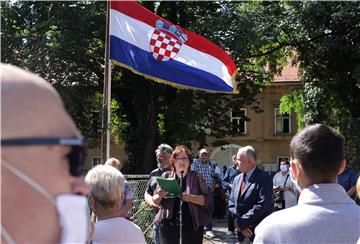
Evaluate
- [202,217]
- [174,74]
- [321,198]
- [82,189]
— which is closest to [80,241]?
[82,189]

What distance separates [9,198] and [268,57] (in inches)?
772

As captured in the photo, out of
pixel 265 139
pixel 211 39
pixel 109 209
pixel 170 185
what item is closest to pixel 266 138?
pixel 265 139

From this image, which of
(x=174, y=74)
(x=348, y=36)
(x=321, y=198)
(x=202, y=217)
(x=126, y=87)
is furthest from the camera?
(x=126, y=87)

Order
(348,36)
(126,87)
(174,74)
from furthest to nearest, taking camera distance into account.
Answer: (126,87), (348,36), (174,74)

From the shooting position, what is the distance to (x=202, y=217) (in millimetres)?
5777

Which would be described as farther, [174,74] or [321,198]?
[174,74]

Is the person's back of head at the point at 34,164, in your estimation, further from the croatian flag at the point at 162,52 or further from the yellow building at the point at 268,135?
the yellow building at the point at 268,135

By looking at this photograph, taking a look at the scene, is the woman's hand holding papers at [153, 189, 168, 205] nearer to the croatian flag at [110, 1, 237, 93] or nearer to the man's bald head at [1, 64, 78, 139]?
the croatian flag at [110, 1, 237, 93]

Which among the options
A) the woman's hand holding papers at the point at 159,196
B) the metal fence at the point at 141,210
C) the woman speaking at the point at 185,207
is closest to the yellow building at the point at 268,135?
the metal fence at the point at 141,210

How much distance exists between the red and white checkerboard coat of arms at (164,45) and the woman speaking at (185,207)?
2692 millimetres

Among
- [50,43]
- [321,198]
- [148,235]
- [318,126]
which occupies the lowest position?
[148,235]

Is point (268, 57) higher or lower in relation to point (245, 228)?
higher

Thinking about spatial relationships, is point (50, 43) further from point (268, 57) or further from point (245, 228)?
point (245, 228)

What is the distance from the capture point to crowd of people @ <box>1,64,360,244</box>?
1035mm
